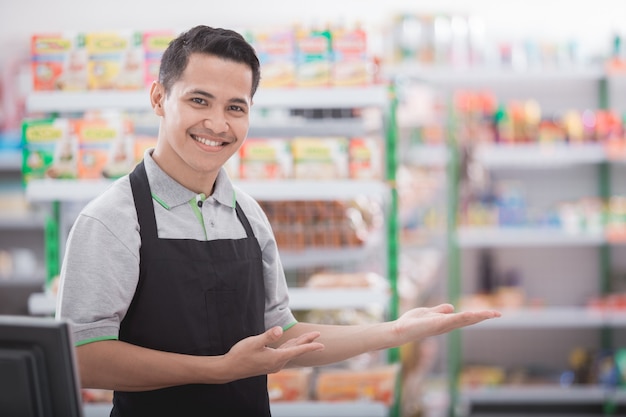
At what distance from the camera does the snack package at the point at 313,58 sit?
3254 mm

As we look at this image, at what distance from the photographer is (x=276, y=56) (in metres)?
3.27

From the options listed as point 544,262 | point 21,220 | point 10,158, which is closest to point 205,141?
point 10,158

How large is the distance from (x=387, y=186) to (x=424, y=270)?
183 centimetres

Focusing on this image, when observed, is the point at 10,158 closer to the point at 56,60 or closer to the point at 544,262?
the point at 56,60

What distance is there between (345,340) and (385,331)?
11 cm

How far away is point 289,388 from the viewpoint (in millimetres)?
3221

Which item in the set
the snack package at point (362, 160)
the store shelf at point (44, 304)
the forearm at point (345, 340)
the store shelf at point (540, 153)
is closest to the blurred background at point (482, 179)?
the store shelf at point (540, 153)

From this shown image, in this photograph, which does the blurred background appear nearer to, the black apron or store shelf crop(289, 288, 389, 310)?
store shelf crop(289, 288, 389, 310)

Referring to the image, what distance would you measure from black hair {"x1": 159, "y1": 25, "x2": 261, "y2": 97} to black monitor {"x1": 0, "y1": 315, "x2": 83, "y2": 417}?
772 millimetres

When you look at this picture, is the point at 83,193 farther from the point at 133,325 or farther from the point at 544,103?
the point at 544,103

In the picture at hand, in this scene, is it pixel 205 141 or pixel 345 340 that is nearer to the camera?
pixel 205 141

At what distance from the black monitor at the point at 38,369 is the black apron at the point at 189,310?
55 centimetres

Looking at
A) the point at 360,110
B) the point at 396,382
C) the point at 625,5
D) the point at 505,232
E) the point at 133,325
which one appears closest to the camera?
the point at 133,325

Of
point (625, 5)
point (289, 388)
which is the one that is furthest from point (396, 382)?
point (625, 5)
